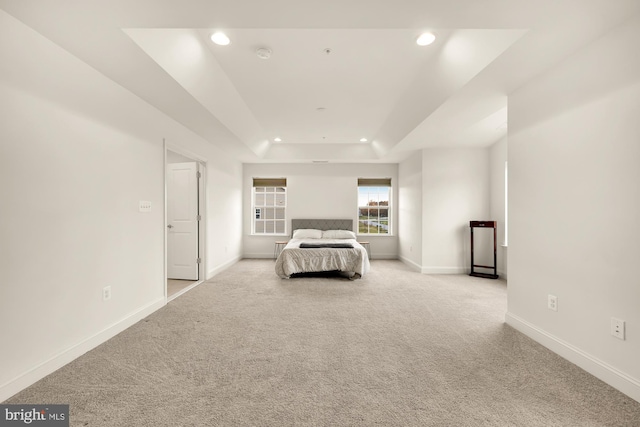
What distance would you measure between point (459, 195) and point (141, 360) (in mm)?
5220

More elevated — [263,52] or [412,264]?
[263,52]

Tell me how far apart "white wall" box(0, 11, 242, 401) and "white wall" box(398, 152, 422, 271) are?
4457mm

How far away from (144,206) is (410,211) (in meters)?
4.85

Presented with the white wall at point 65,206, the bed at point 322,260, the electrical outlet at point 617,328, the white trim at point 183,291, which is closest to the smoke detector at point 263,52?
the white wall at point 65,206

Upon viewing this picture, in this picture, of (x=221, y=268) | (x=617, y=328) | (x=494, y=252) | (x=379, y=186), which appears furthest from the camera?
(x=379, y=186)

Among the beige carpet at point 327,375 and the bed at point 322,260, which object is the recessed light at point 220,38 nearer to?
the beige carpet at point 327,375

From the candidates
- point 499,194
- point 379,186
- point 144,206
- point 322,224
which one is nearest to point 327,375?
point 144,206

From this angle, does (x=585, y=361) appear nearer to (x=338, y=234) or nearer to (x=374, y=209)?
(x=338, y=234)

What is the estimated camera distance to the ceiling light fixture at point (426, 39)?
231cm

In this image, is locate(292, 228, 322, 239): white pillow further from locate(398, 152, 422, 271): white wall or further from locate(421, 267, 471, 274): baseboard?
locate(421, 267, 471, 274): baseboard

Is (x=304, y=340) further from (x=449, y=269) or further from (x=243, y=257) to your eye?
(x=243, y=257)

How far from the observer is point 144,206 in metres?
2.97

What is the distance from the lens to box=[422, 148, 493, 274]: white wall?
16.9 ft

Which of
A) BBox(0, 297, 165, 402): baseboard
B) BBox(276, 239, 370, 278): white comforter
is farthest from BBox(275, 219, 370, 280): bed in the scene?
BBox(0, 297, 165, 402): baseboard
